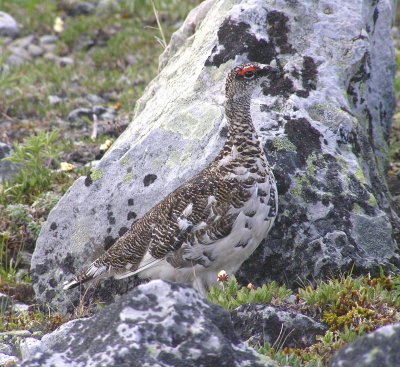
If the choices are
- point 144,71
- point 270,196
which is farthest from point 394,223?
point 144,71

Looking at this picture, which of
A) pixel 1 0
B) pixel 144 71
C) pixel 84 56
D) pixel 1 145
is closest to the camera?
pixel 1 145

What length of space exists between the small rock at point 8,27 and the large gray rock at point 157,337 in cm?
1162

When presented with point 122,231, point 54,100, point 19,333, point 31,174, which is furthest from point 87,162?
point 19,333

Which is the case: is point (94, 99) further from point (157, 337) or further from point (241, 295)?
point (157, 337)

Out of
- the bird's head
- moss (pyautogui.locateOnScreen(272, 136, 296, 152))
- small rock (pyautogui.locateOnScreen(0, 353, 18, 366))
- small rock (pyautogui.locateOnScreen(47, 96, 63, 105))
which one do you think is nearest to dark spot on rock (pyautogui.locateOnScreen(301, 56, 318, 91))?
moss (pyautogui.locateOnScreen(272, 136, 296, 152))

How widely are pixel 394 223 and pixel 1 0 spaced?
10.6 metres

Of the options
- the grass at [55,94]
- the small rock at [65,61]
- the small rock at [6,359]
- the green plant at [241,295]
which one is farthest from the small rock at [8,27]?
the small rock at [6,359]

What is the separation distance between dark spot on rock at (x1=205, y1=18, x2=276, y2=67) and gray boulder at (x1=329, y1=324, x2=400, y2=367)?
435cm

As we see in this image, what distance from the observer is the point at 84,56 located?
14094mm

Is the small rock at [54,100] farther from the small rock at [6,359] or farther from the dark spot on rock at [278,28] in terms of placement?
the small rock at [6,359]

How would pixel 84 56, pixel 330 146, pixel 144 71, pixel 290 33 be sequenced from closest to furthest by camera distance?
pixel 330 146, pixel 290 33, pixel 144 71, pixel 84 56

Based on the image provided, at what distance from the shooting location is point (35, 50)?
14.3 m

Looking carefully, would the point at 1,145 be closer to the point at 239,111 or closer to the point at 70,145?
the point at 70,145

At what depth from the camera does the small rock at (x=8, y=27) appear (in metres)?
14.8
